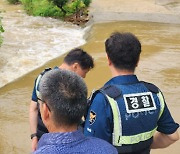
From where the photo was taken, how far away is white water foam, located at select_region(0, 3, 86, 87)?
8.48 m

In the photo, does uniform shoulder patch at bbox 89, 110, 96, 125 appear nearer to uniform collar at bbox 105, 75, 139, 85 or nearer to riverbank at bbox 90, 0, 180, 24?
uniform collar at bbox 105, 75, 139, 85

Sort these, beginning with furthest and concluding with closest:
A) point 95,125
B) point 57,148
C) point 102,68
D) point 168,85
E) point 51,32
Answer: point 51,32 < point 102,68 < point 168,85 < point 95,125 < point 57,148

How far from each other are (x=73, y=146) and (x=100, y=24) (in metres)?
10.7

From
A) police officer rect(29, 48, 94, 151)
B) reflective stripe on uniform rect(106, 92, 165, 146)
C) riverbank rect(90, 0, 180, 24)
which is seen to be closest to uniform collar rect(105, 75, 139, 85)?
reflective stripe on uniform rect(106, 92, 165, 146)

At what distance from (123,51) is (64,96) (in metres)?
0.72

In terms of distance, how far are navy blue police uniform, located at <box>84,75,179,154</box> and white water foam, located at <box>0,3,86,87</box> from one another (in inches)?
215

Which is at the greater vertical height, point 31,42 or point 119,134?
point 119,134

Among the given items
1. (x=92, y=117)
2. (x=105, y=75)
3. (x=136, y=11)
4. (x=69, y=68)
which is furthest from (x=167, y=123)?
(x=136, y=11)

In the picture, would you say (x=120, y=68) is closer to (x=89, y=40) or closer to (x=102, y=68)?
(x=102, y=68)

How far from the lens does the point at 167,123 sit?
2.41 meters

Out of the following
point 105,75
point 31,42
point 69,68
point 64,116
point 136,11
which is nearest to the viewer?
point 64,116

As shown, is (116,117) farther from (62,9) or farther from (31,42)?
(62,9)

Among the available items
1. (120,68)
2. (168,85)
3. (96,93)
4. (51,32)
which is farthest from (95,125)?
(51,32)

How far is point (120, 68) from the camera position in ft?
7.51
